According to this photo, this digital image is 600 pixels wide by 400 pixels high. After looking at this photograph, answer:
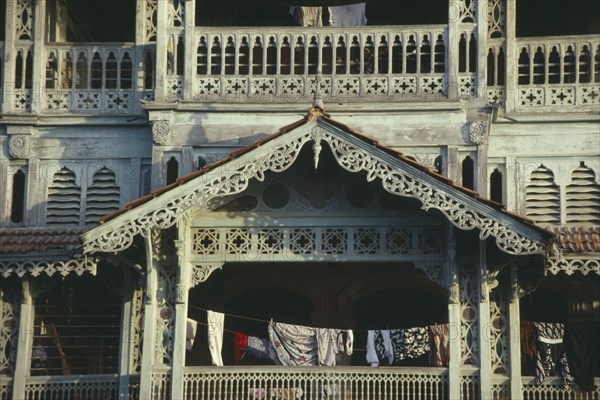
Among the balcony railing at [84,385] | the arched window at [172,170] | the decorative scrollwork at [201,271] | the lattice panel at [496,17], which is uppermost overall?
the lattice panel at [496,17]

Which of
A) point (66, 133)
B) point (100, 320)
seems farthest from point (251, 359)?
point (66, 133)

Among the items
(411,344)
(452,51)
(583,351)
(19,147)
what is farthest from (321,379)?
(19,147)

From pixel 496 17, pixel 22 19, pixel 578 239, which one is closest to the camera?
pixel 578 239

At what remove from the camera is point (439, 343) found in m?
25.7

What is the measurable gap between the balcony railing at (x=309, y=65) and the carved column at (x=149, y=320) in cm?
289

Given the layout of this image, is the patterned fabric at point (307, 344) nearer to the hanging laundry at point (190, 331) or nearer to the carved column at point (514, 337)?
the hanging laundry at point (190, 331)

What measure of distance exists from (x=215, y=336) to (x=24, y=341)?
3108 mm

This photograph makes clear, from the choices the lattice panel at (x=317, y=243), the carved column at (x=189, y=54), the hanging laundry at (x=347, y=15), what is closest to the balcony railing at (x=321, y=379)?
the lattice panel at (x=317, y=243)

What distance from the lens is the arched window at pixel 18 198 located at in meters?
27.3

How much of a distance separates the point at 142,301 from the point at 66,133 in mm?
3188

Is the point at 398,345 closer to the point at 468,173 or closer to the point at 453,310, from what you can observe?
the point at 453,310

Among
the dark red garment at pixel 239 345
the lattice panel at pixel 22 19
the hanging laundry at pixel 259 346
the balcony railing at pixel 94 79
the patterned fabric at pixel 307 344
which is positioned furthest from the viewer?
the lattice panel at pixel 22 19

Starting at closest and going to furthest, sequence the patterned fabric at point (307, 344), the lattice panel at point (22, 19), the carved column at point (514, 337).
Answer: the carved column at point (514, 337)
the patterned fabric at point (307, 344)
the lattice panel at point (22, 19)

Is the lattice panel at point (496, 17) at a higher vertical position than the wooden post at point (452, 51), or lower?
higher
